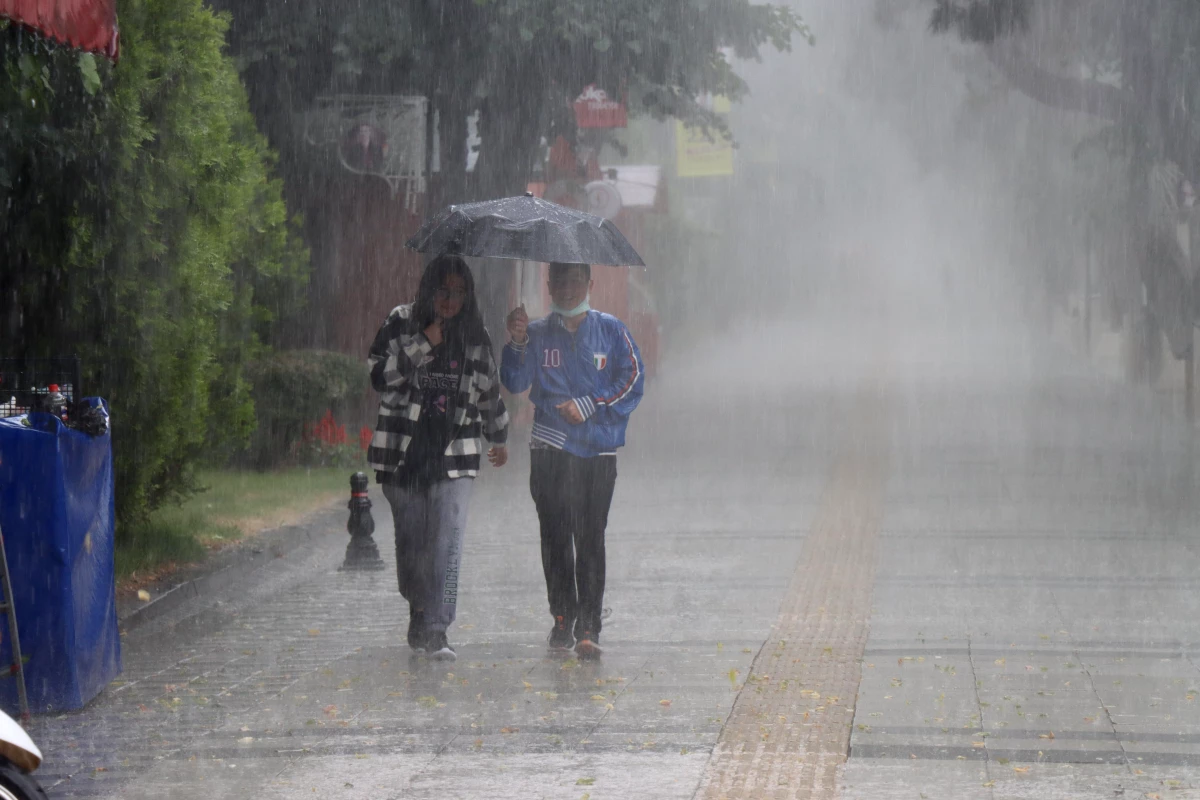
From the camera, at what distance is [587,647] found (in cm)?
771

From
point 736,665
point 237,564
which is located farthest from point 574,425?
point 237,564

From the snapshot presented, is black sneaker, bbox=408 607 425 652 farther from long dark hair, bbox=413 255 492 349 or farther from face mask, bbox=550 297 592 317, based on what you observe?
face mask, bbox=550 297 592 317

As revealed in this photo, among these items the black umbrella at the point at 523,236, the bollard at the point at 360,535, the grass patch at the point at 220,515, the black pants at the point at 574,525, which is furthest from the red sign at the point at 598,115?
the black pants at the point at 574,525

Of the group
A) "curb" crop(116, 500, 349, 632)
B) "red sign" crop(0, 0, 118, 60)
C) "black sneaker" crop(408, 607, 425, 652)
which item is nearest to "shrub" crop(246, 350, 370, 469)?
"curb" crop(116, 500, 349, 632)

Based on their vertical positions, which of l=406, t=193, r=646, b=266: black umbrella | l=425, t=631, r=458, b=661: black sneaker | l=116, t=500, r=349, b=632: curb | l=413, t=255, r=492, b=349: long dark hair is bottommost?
l=116, t=500, r=349, b=632: curb

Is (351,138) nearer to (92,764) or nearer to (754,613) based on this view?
(754,613)

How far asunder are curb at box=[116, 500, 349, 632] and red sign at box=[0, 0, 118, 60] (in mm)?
2589

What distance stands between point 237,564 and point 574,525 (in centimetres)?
381

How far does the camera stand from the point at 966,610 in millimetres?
8961

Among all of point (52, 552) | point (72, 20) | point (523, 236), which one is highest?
point (72, 20)

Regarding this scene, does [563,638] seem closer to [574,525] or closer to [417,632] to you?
[574,525]

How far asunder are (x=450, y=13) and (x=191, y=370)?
8.91 m

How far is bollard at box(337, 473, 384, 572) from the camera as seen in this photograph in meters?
11.0

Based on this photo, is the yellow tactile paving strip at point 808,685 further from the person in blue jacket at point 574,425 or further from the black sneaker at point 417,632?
the black sneaker at point 417,632
